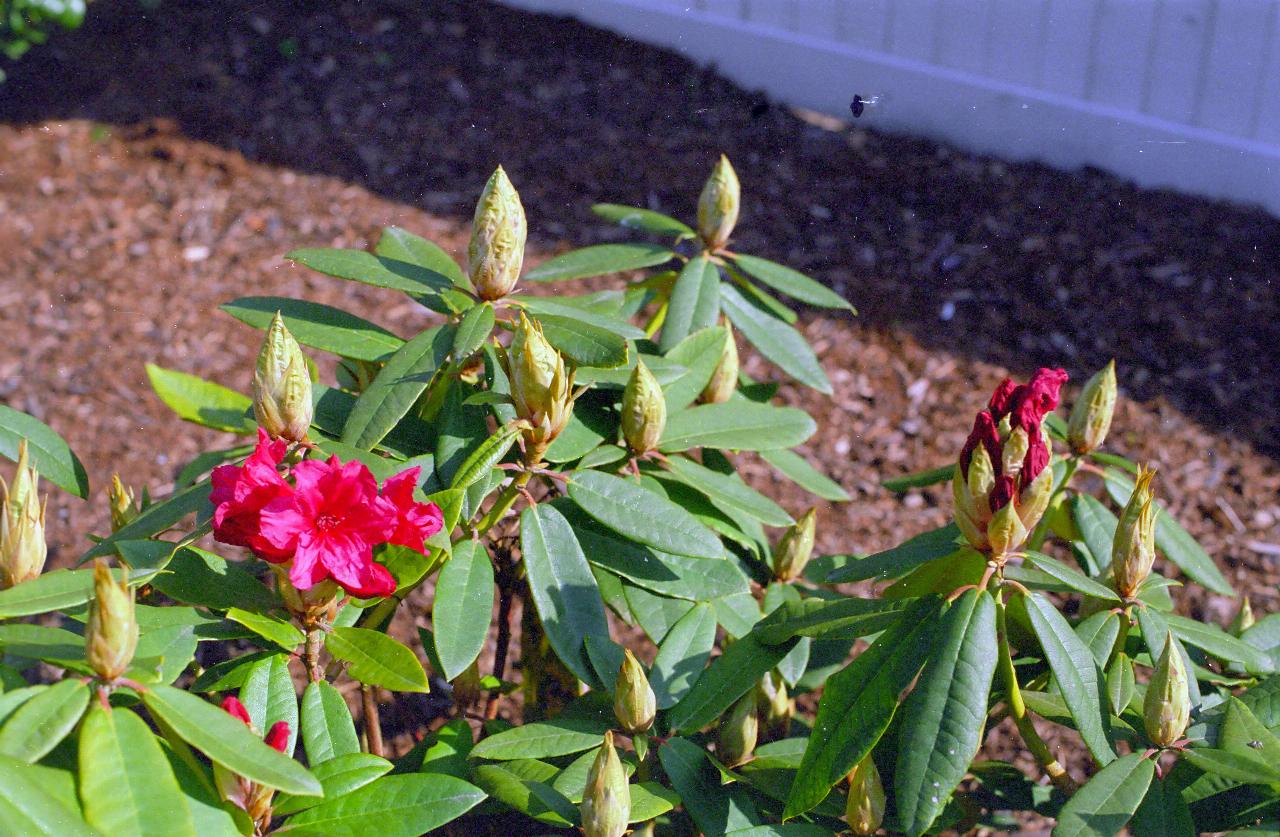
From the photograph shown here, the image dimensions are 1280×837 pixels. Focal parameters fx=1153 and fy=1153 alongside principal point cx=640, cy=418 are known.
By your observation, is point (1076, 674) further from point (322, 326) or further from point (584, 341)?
point (322, 326)

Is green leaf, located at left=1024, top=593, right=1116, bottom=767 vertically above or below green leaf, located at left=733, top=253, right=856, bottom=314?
below

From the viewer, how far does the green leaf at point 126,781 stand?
0.97 meters

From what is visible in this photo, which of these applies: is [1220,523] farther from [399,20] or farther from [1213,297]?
[399,20]

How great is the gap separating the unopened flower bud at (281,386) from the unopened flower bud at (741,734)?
0.65 meters

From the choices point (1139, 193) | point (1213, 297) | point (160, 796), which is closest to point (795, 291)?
point (160, 796)

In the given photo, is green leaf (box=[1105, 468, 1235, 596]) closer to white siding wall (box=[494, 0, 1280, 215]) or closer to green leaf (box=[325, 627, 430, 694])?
green leaf (box=[325, 627, 430, 694])

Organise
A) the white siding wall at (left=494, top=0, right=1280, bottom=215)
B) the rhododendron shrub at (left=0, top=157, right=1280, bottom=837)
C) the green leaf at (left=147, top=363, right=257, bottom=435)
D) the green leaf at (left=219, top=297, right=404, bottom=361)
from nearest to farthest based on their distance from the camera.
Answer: the rhododendron shrub at (left=0, top=157, right=1280, bottom=837) → the green leaf at (left=219, top=297, right=404, bottom=361) → the green leaf at (left=147, top=363, right=257, bottom=435) → the white siding wall at (left=494, top=0, right=1280, bottom=215)

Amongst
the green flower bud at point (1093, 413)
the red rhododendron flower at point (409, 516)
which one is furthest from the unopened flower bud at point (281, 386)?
the green flower bud at point (1093, 413)

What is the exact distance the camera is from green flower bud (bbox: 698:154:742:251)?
1.77m

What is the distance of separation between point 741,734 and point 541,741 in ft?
0.92

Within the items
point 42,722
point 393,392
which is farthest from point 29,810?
point 393,392

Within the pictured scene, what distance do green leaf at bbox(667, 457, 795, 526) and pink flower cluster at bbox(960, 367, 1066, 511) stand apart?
346mm

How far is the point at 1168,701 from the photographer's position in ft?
3.95

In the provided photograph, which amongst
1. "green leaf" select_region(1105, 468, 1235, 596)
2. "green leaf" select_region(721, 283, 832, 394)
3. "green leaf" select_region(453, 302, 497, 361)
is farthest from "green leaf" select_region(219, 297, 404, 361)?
"green leaf" select_region(1105, 468, 1235, 596)
